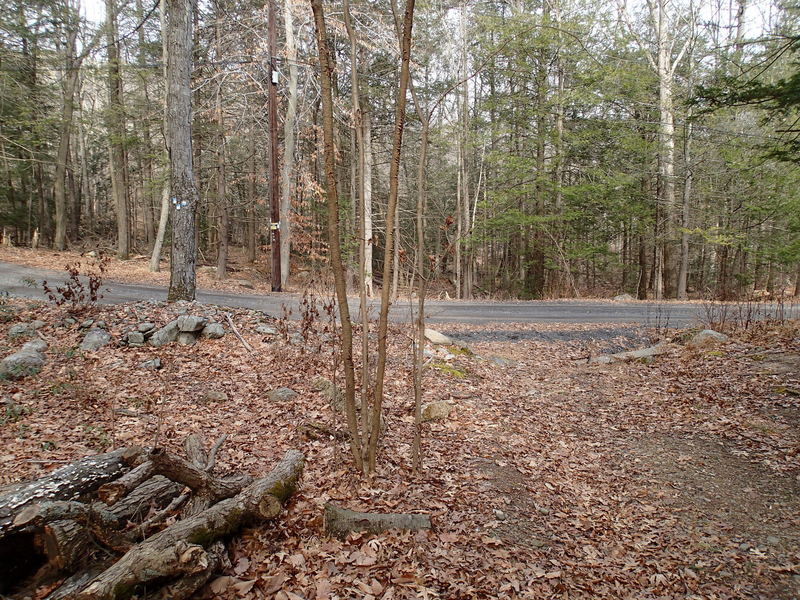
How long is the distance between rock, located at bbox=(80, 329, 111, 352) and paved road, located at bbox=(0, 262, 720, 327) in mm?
2496

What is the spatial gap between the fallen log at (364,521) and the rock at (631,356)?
574 cm

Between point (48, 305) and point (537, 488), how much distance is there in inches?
318

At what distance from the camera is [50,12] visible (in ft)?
59.1

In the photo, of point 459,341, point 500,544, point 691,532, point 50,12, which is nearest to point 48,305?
point 459,341

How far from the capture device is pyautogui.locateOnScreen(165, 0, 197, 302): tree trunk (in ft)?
25.0

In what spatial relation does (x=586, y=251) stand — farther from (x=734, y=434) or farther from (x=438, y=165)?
(x=734, y=434)

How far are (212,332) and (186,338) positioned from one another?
0.41 meters

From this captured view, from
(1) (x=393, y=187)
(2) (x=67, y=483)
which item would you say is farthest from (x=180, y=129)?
A: (2) (x=67, y=483)

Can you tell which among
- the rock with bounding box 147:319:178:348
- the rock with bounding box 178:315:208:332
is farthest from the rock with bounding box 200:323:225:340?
the rock with bounding box 147:319:178:348

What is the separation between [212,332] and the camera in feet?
23.6

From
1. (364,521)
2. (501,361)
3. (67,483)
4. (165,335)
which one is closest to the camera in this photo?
(67,483)

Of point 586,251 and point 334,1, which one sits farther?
point 586,251

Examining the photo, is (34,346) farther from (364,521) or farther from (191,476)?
(364,521)

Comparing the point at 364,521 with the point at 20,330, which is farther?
the point at 20,330
